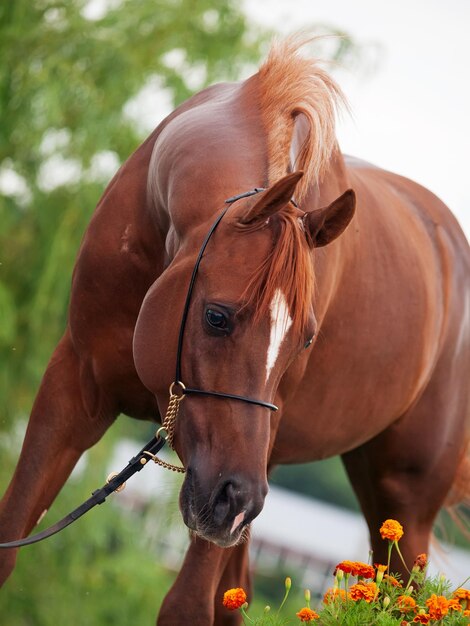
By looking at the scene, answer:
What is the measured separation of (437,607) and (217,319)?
0.89 meters

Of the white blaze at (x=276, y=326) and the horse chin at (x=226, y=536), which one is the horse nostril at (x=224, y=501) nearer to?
the horse chin at (x=226, y=536)

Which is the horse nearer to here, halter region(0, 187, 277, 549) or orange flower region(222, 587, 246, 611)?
halter region(0, 187, 277, 549)

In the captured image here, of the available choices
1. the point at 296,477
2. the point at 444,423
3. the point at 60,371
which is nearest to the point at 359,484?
the point at 444,423

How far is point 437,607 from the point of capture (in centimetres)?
250

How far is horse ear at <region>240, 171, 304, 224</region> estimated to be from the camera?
8.66ft

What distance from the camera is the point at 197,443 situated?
8.86ft

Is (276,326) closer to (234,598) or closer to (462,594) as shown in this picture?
(234,598)

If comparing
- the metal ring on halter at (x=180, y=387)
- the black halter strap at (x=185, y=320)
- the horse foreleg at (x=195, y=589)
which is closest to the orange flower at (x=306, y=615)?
the black halter strap at (x=185, y=320)

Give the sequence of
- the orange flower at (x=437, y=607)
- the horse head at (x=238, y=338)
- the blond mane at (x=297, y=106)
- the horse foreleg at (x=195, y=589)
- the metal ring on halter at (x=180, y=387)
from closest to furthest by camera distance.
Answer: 1. the orange flower at (x=437, y=607)
2. the horse head at (x=238, y=338)
3. the metal ring on halter at (x=180, y=387)
4. the blond mane at (x=297, y=106)
5. the horse foreleg at (x=195, y=589)

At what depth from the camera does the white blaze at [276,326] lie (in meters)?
2.62

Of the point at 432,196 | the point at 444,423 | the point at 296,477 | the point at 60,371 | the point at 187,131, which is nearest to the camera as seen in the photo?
the point at 187,131

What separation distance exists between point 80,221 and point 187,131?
520cm

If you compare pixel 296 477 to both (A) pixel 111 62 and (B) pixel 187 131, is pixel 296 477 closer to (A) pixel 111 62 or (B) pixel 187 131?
(A) pixel 111 62

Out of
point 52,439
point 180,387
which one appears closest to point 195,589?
point 52,439
